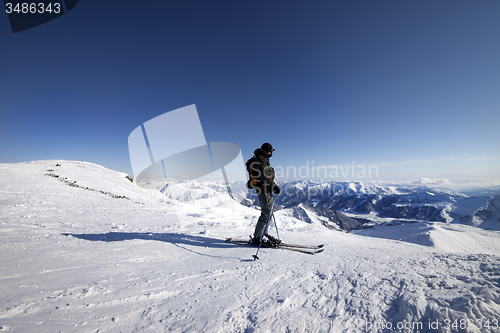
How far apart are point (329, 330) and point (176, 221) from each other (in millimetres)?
9212

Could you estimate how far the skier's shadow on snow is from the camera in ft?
→ 21.1

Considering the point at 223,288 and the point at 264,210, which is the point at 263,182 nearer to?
the point at 264,210

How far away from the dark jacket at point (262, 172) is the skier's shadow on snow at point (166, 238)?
241 cm

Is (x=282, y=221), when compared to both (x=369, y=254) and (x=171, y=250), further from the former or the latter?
(x=171, y=250)

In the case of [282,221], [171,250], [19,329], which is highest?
[19,329]

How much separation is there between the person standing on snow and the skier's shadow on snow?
1.43 metres

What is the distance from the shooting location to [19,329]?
2326mm

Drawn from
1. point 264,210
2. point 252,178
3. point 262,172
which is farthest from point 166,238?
point 262,172

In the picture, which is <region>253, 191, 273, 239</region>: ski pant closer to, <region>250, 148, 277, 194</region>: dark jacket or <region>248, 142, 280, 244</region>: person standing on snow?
<region>248, 142, 280, 244</region>: person standing on snow

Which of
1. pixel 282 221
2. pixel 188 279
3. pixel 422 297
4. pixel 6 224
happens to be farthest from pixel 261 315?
pixel 6 224

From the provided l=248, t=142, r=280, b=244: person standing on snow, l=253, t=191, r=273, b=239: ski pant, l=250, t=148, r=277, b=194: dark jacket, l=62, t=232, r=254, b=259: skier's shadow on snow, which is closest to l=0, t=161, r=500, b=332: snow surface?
l=62, t=232, r=254, b=259: skier's shadow on snow

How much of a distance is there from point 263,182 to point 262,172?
0.34 m

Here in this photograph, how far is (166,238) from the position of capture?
705 centimetres

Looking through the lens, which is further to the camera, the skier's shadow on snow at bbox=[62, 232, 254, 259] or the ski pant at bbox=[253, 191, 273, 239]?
the skier's shadow on snow at bbox=[62, 232, 254, 259]
